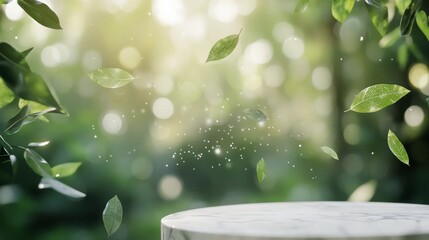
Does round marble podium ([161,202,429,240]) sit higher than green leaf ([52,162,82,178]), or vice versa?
green leaf ([52,162,82,178])

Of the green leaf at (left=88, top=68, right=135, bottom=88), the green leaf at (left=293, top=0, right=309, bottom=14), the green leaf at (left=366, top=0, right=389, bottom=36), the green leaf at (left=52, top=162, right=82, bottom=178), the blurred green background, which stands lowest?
the blurred green background

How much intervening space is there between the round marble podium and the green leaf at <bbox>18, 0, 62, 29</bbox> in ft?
0.99

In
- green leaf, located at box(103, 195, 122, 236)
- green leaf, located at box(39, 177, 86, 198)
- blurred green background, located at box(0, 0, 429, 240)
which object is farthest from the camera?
blurred green background, located at box(0, 0, 429, 240)

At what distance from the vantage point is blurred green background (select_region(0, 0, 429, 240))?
2.37 metres

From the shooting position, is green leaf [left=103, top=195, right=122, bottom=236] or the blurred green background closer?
green leaf [left=103, top=195, right=122, bottom=236]

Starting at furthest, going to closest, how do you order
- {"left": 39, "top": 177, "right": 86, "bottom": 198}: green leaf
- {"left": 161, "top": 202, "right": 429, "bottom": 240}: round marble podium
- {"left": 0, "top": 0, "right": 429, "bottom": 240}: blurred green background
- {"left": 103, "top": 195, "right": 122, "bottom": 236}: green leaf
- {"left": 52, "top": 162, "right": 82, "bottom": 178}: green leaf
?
{"left": 0, "top": 0, "right": 429, "bottom": 240}: blurred green background → {"left": 103, "top": 195, "right": 122, "bottom": 236}: green leaf → {"left": 52, "top": 162, "right": 82, "bottom": 178}: green leaf → {"left": 161, "top": 202, "right": 429, "bottom": 240}: round marble podium → {"left": 39, "top": 177, "right": 86, "bottom": 198}: green leaf

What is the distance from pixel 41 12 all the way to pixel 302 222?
1.42ft

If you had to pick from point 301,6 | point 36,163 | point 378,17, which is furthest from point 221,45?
point 36,163

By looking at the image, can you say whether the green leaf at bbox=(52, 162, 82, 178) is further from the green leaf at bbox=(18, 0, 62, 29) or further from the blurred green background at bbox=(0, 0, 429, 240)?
the blurred green background at bbox=(0, 0, 429, 240)

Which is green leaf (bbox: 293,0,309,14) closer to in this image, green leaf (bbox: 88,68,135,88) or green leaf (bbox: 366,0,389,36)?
green leaf (bbox: 366,0,389,36)

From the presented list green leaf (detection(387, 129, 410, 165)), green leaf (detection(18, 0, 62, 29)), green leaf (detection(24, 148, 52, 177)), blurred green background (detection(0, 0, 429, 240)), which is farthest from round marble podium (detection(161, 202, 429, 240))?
blurred green background (detection(0, 0, 429, 240))

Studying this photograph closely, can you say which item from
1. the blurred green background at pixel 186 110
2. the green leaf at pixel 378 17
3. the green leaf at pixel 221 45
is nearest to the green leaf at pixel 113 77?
the green leaf at pixel 221 45

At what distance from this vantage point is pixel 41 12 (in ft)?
2.57

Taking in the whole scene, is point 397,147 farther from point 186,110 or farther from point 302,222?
point 186,110
